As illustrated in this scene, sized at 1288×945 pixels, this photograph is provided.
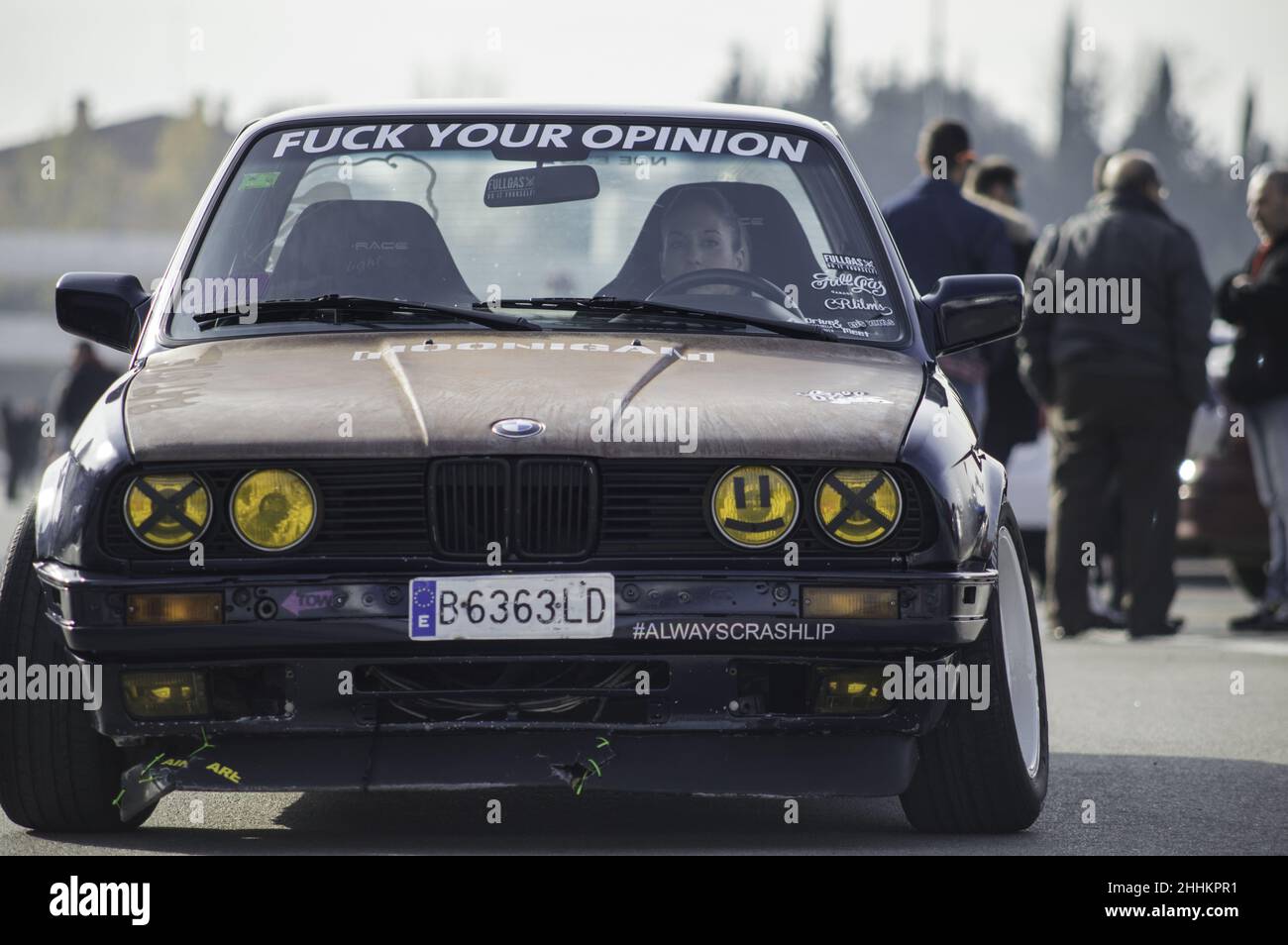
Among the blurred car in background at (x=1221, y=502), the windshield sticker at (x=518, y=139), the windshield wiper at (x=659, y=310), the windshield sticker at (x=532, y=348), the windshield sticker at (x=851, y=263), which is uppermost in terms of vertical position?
the windshield sticker at (x=518, y=139)

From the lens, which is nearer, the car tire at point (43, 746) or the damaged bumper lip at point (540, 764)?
the damaged bumper lip at point (540, 764)

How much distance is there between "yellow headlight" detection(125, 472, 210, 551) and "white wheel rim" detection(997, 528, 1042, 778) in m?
1.81

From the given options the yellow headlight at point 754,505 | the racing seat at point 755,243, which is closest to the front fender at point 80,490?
the yellow headlight at point 754,505

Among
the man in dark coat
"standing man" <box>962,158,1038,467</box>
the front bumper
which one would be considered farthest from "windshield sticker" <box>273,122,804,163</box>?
the man in dark coat

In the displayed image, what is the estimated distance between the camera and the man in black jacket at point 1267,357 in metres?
11.2

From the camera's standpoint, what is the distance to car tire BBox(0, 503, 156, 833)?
509 centimetres

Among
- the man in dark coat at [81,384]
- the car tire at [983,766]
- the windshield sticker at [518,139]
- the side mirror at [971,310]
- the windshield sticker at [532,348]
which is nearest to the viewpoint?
the car tire at [983,766]

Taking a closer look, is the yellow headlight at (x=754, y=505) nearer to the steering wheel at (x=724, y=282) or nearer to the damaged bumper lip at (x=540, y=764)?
the damaged bumper lip at (x=540, y=764)

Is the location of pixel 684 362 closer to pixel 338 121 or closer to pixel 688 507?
pixel 688 507

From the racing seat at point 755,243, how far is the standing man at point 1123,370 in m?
4.65

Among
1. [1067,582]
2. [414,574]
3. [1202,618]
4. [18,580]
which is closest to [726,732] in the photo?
[414,574]

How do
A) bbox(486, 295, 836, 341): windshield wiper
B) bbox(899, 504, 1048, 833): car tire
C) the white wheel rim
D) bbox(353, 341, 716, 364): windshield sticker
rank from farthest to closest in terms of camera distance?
bbox(486, 295, 836, 341): windshield wiper → the white wheel rim → bbox(353, 341, 716, 364): windshield sticker → bbox(899, 504, 1048, 833): car tire

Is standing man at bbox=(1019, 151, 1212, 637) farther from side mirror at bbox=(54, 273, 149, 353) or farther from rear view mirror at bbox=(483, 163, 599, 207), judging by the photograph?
side mirror at bbox=(54, 273, 149, 353)
